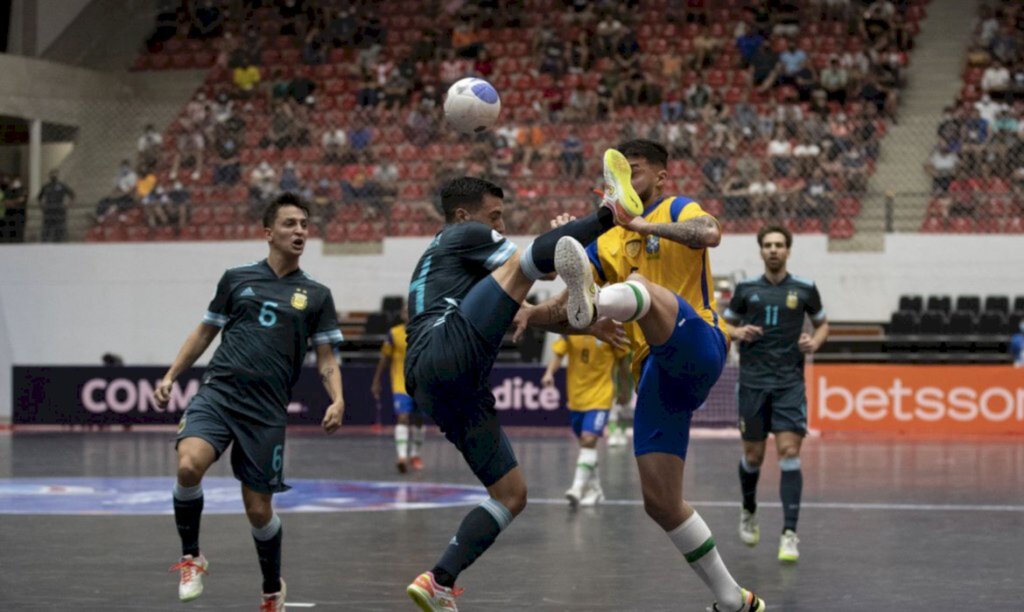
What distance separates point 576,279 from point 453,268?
102 centimetres

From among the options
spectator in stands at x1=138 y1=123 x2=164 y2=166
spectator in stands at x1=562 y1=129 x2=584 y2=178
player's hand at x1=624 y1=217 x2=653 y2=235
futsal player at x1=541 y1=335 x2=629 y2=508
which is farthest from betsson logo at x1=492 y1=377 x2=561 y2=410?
player's hand at x1=624 y1=217 x2=653 y2=235

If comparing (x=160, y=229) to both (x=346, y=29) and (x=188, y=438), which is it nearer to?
(x=346, y=29)

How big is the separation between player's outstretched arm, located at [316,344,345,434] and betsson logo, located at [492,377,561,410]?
55.9 ft

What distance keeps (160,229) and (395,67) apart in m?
5.95

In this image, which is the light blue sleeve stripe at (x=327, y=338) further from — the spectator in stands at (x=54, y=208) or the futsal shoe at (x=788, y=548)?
the spectator in stands at (x=54, y=208)

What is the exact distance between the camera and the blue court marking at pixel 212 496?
15172mm

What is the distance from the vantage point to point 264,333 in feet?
29.8

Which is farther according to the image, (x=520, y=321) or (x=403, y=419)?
(x=403, y=419)

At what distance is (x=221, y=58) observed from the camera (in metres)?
33.6

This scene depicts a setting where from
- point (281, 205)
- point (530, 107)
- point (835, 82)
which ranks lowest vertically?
point (281, 205)

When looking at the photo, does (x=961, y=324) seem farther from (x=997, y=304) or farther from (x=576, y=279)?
(x=576, y=279)

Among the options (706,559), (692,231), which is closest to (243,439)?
(706,559)

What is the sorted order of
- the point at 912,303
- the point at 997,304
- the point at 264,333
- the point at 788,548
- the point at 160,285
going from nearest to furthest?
the point at 264,333, the point at 788,548, the point at 997,304, the point at 912,303, the point at 160,285

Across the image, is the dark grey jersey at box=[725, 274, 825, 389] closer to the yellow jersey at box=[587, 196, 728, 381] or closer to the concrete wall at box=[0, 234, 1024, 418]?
the yellow jersey at box=[587, 196, 728, 381]
